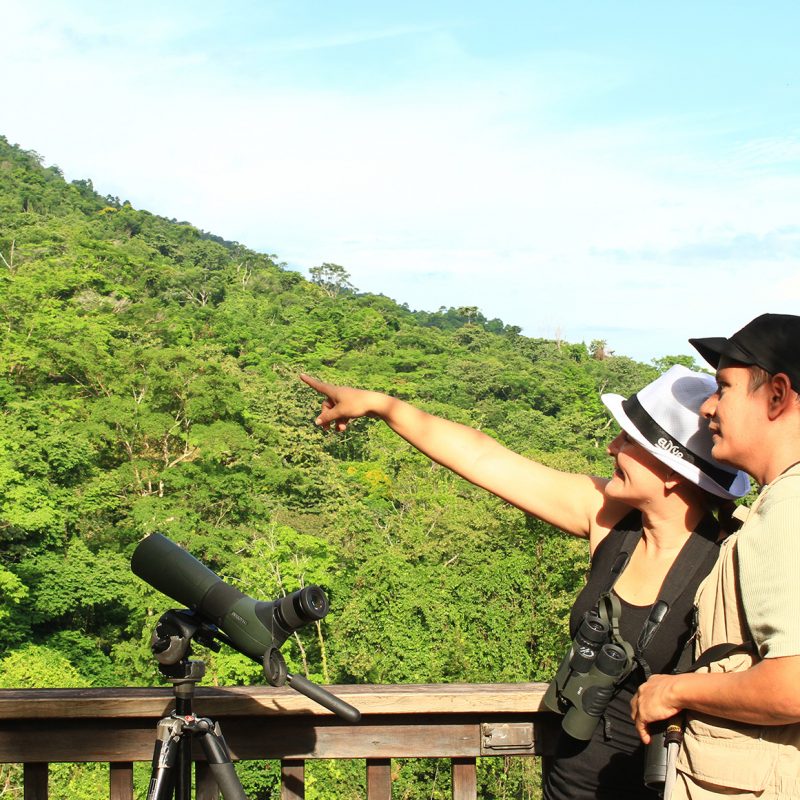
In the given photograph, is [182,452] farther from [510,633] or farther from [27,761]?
[27,761]

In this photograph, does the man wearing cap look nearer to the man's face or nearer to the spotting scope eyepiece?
the man's face

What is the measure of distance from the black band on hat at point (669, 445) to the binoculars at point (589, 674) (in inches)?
11.6

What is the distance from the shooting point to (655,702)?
4.48ft

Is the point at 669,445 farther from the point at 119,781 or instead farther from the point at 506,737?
the point at 119,781

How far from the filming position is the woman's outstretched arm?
187cm

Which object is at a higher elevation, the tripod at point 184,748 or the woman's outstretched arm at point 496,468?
the woman's outstretched arm at point 496,468

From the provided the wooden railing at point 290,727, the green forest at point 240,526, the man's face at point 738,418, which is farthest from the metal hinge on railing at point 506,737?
the green forest at point 240,526

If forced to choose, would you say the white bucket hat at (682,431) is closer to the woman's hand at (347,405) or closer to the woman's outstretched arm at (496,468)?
the woman's outstretched arm at (496,468)

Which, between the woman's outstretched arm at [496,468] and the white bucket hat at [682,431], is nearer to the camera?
the white bucket hat at [682,431]

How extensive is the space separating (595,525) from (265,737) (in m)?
0.72

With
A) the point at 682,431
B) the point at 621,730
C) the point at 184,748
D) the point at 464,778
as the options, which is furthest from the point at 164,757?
the point at 682,431

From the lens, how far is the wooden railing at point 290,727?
1.72 m

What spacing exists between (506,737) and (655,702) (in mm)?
546

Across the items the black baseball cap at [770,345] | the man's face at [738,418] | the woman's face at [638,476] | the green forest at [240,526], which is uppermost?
the black baseball cap at [770,345]
